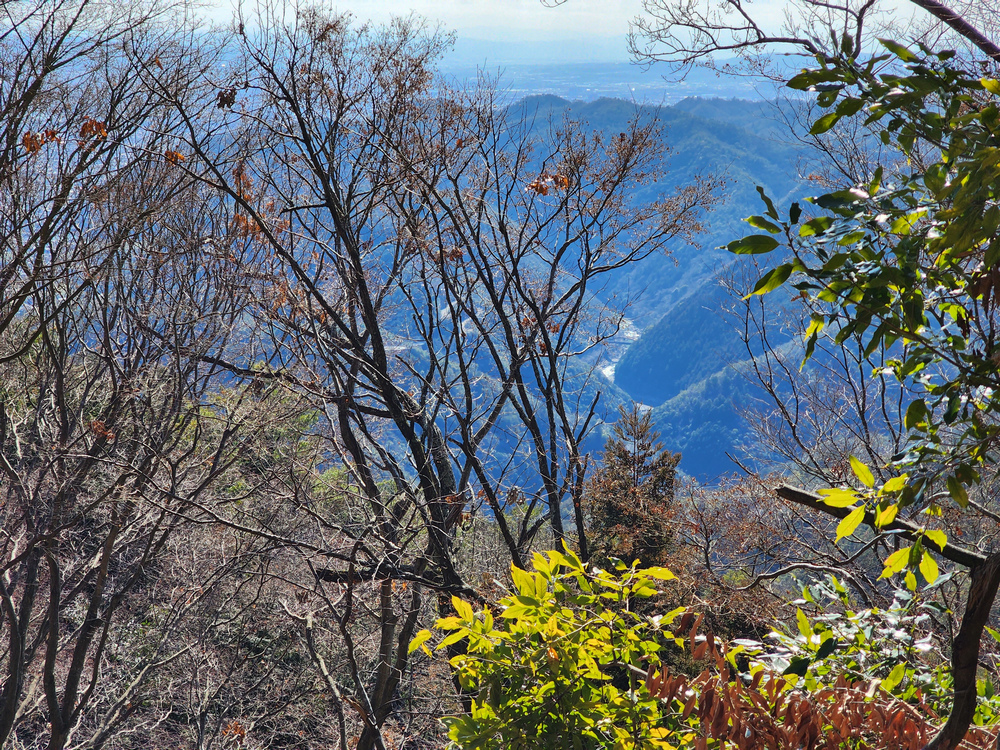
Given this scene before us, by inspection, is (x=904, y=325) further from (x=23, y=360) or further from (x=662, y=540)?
(x=662, y=540)

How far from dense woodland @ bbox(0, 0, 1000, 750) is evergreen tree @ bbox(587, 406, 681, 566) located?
121 mm

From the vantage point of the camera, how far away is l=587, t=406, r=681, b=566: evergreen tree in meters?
11.8

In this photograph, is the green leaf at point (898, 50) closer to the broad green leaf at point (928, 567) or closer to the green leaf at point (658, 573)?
the broad green leaf at point (928, 567)

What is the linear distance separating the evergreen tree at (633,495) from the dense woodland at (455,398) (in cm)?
12

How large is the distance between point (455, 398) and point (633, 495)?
4480 millimetres

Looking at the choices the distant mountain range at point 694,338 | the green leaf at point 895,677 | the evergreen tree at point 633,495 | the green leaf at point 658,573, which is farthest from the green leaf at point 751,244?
the distant mountain range at point 694,338

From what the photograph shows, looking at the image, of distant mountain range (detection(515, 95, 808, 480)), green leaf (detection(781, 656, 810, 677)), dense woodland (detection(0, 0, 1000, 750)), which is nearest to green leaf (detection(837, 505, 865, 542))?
dense woodland (detection(0, 0, 1000, 750))

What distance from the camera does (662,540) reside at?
12727 mm

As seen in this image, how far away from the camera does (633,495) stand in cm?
1258

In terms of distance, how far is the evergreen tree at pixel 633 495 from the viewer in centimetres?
1180

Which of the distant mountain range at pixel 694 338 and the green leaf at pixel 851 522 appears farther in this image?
the distant mountain range at pixel 694 338

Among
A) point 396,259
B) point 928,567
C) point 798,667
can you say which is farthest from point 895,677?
point 396,259

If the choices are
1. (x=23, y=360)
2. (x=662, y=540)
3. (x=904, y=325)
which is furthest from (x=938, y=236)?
(x=662, y=540)

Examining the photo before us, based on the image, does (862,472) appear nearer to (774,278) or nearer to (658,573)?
(774,278)
